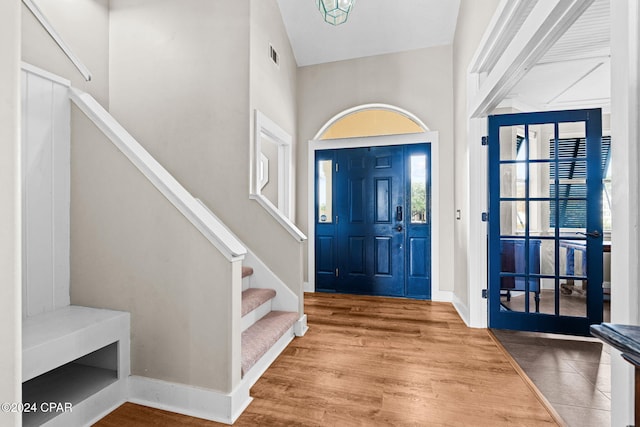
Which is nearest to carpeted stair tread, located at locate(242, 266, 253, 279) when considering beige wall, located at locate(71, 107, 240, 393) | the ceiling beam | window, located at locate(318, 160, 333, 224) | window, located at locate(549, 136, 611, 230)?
beige wall, located at locate(71, 107, 240, 393)

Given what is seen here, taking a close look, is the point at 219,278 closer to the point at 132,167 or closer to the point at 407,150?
the point at 132,167

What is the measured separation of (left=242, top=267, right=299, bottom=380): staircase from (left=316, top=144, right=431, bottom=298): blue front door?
1551 mm

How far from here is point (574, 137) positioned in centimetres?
259

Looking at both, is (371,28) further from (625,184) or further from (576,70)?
(625,184)

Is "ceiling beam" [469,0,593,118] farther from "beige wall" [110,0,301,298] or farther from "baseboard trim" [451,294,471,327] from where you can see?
"beige wall" [110,0,301,298]

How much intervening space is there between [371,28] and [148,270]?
3.57m

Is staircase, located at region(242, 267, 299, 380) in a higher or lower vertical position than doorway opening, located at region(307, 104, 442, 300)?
lower

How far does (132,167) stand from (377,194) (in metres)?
2.85

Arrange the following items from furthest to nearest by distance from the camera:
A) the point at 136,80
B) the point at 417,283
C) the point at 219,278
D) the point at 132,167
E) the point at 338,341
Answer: the point at 417,283, the point at 136,80, the point at 338,341, the point at 132,167, the point at 219,278

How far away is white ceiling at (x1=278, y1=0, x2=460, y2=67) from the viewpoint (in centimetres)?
343

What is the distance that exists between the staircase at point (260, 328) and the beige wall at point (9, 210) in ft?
3.45

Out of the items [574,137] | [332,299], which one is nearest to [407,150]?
[574,137]

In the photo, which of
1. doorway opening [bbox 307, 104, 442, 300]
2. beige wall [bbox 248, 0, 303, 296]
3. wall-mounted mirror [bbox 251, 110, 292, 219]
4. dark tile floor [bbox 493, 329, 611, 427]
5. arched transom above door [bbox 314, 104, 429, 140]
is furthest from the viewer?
arched transom above door [bbox 314, 104, 429, 140]

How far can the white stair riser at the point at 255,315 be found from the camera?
2.20 m
